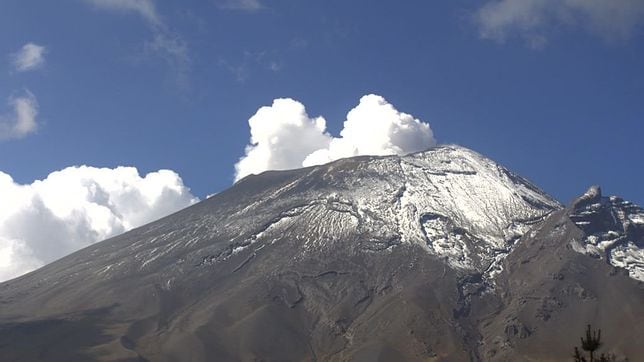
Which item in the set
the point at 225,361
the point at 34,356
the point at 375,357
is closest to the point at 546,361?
the point at 375,357

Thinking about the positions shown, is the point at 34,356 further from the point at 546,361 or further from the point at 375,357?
the point at 546,361

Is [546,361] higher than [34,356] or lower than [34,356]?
lower

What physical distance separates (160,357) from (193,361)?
8855mm

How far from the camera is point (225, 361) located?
655ft

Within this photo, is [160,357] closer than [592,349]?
No

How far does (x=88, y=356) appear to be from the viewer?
196 m

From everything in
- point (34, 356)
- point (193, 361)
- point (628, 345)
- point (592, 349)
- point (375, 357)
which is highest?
point (34, 356)

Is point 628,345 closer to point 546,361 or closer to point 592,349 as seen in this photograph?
point 546,361

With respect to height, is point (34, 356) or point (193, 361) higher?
point (34, 356)

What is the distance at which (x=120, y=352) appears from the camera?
198500 millimetres

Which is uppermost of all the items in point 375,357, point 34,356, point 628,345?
point 34,356

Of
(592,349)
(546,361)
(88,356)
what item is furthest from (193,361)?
(592,349)

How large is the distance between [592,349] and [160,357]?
179m

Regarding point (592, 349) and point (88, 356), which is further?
point (88, 356)
